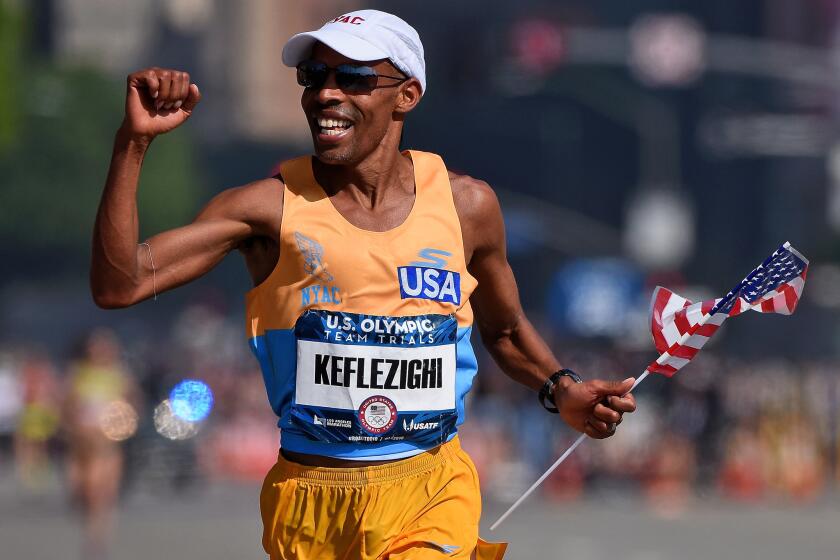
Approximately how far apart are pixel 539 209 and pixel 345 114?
231ft

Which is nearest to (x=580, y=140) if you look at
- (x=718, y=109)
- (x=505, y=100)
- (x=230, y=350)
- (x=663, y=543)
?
(x=505, y=100)

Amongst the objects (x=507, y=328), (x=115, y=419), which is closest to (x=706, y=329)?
(x=507, y=328)

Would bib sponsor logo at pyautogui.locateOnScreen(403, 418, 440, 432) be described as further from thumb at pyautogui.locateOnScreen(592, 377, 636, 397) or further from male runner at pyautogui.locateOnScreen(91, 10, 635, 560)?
thumb at pyautogui.locateOnScreen(592, 377, 636, 397)

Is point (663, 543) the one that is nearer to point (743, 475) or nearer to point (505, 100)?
point (743, 475)

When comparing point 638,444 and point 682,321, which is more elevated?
point 682,321

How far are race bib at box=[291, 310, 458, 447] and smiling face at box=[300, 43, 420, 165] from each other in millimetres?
436

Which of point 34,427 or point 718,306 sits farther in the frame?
point 34,427

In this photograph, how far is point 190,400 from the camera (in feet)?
19.4

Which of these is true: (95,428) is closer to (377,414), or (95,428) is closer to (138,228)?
(377,414)

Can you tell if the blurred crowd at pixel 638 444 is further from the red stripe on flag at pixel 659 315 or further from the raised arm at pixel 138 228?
the raised arm at pixel 138 228

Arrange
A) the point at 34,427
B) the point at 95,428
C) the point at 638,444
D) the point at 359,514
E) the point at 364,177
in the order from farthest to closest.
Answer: the point at 34,427, the point at 638,444, the point at 95,428, the point at 364,177, the point at 359,514

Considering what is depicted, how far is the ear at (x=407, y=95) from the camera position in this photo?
545 cm

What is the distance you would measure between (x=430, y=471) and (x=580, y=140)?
79.7 meters

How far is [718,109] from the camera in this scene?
7044cm
